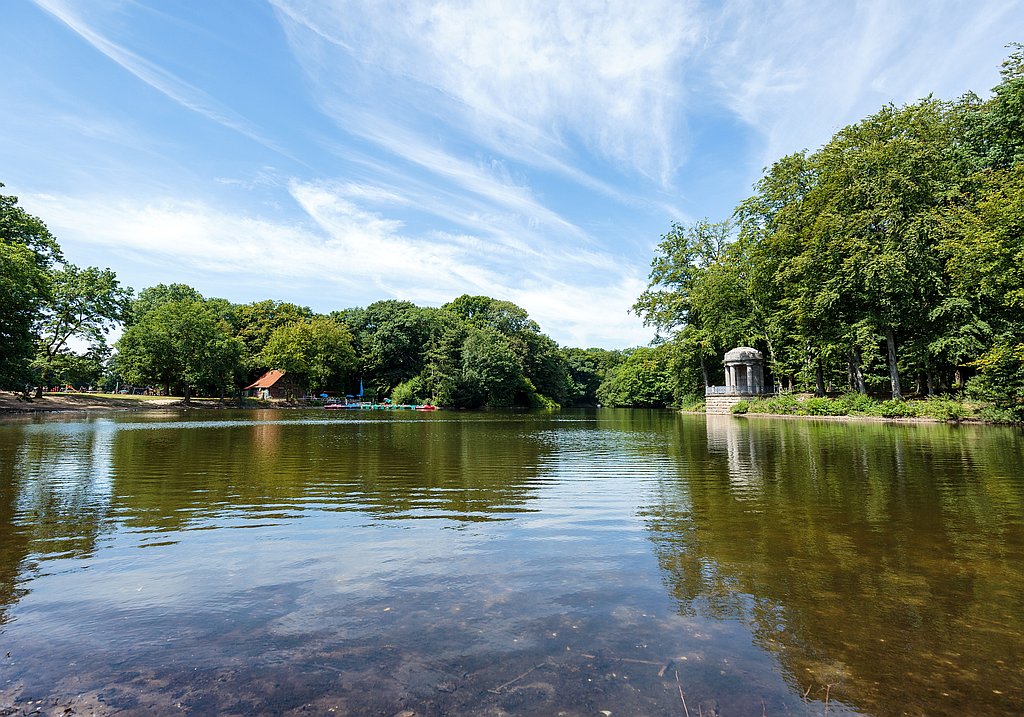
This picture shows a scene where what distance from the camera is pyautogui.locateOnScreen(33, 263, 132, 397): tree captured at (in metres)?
59.1

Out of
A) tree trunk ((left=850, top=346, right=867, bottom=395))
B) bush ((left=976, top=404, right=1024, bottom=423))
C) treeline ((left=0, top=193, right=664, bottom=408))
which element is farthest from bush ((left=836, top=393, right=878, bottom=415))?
treeline ((left=0, top=193, right=664, bottom=408))

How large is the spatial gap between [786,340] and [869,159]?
19.3 metres

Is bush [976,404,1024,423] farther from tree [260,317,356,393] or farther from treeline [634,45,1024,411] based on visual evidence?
tree [260,317,356,393]

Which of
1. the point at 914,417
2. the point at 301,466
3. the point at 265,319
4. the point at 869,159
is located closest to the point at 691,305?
the point at 869,159

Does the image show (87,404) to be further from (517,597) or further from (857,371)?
(857,371)

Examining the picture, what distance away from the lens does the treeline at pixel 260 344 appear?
50812 millimetres

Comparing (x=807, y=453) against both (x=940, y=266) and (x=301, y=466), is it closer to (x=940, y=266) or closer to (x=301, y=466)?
(x=301, y=466)

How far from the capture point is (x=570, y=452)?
18906 millimetres

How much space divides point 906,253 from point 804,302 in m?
6.42

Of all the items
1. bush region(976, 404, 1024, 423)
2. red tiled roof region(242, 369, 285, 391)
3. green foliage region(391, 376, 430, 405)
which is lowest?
bush region(976, 404, 1024, 423)

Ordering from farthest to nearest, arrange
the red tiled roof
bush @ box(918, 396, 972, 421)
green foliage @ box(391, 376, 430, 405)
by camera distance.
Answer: the red tiled roof < green foliage @ box(391, 376, 430, 405) < bush @ box(918, 396, 972, 421)

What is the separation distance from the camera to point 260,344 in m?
89.6

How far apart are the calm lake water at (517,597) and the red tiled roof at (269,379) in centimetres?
7690

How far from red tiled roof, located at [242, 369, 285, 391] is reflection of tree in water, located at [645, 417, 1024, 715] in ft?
269
